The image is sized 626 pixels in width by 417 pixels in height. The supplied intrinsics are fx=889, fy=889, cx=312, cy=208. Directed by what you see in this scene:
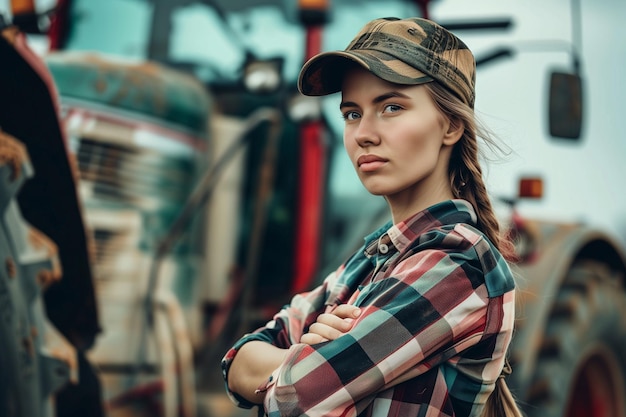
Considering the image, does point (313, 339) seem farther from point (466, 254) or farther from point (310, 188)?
point (310, 188)

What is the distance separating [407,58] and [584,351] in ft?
9.55

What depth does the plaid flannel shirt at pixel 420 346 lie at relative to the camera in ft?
3.84

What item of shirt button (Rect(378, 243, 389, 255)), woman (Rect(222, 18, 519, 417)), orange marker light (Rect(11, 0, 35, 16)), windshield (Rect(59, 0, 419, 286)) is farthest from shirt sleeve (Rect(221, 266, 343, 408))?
windshield (Rect(59, 0, 419, 286))

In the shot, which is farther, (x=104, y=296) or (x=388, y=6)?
(x=388, y=6)

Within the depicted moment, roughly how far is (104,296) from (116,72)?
2.47ft

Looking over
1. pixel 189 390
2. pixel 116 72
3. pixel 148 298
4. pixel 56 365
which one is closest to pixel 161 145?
pixel 116 72

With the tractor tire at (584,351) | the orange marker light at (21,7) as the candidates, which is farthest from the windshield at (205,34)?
the tractor tire at (584,351)

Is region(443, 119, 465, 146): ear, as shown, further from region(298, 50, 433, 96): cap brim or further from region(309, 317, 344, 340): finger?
region(309, 317, 344, 340): finger

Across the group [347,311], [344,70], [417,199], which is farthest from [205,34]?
[347,311]

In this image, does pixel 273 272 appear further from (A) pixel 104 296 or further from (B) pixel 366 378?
(B) pixel 366 378

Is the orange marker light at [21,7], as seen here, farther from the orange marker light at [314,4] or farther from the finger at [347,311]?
the finger at [347,311]

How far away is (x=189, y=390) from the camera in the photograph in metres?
2.82

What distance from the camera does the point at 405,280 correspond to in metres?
1.21

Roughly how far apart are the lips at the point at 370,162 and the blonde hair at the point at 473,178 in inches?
4.6
